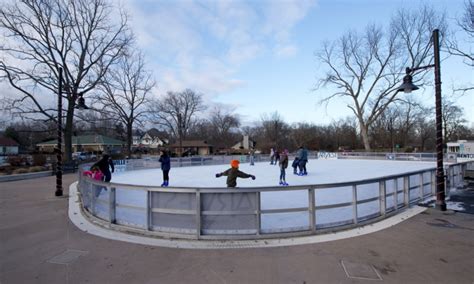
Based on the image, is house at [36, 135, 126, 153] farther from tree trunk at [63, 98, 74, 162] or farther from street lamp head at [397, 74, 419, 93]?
street lamp head at [397, 74, 419, 93]

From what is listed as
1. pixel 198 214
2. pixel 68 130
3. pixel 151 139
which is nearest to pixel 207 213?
pixel 198 214

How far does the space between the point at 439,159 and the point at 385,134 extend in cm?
6716

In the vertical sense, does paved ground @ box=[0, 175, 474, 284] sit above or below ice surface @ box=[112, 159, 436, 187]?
above

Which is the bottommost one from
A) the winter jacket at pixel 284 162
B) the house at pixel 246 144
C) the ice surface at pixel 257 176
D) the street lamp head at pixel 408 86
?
the ice surface at pixel 257 176

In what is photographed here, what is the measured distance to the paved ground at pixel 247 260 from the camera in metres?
3.39

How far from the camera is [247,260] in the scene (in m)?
3.90

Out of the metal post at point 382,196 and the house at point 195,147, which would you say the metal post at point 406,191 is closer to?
the metal post at point 382,196

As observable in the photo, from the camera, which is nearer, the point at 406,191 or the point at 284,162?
the point at 406,191

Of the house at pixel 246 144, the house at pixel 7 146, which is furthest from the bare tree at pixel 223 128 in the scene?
the house at pixel 7 146

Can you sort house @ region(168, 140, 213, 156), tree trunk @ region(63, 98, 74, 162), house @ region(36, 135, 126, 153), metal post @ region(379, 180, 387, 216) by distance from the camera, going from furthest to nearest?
1. house @ region(168, 140, 213, 156)
2. house @ region(36, 135, 126, 153)
3. tree trunk @ region(63, 98, 74, 162)
4. metal post @ region(379, 180, 387, 216)

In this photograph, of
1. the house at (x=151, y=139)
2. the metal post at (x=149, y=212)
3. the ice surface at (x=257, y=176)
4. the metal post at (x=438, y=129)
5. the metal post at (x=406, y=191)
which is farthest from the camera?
the house at (x=151, y=139)

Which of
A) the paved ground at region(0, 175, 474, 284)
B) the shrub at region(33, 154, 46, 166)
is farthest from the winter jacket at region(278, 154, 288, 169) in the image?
the shrub at region(33, 154, 46, 166)

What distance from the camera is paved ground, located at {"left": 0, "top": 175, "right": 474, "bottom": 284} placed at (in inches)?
134

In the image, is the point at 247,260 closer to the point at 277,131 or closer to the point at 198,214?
the point at 198,214
